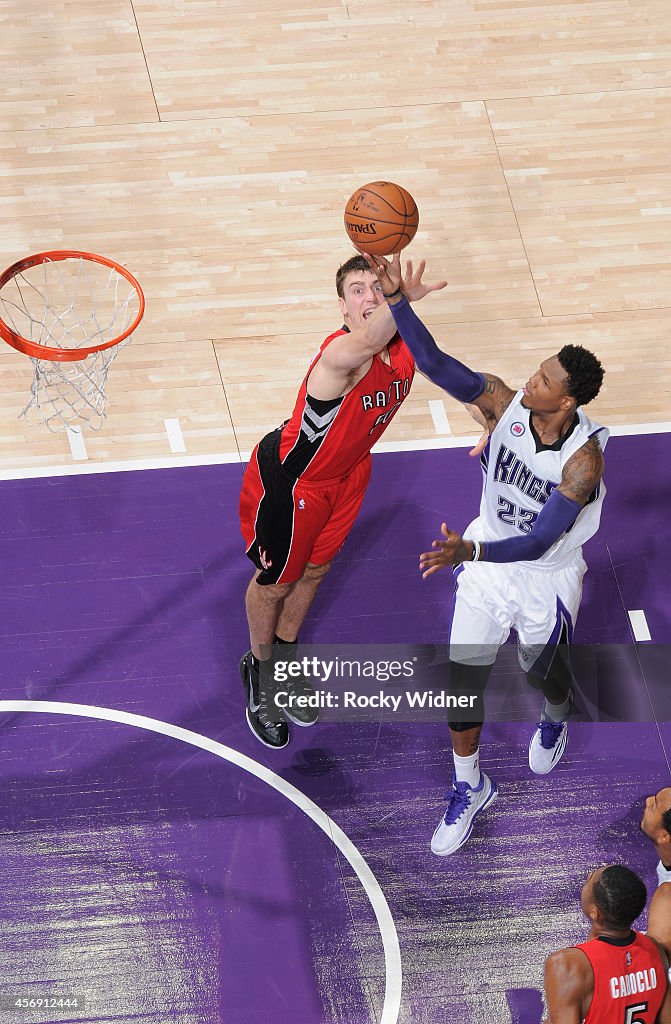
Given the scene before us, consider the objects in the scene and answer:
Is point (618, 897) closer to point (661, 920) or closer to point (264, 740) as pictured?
point (661, 920)

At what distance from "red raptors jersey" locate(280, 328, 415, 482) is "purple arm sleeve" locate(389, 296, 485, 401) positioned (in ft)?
1.22

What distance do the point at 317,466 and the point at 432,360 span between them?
33.8 inches

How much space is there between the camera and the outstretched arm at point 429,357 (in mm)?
5320

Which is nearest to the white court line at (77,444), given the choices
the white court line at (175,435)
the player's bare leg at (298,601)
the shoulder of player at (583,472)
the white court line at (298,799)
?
the white court line at (175,435)

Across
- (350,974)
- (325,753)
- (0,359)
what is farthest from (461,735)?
(0,359)

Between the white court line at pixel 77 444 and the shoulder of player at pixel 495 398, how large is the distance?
9.43 ft

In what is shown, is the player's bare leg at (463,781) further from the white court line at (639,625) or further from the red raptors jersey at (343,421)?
the white court line at (639,625)

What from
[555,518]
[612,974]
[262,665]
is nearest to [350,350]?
[555,518]

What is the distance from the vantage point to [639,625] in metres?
7.03

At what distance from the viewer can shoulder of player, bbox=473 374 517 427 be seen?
18.4 ft

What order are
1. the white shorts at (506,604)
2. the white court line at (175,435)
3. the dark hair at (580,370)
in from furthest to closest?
the white court line at (175,435)
the white shorts at (506,604)
the dark hair at (580,370)

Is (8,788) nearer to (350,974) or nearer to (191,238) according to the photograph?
(350,974)

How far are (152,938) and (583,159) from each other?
6170 millimetres

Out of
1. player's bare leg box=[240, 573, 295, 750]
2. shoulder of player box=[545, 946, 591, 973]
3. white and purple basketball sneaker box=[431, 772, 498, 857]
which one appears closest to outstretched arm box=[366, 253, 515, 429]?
player's bare leg box=[240, 573, 295, 750]
